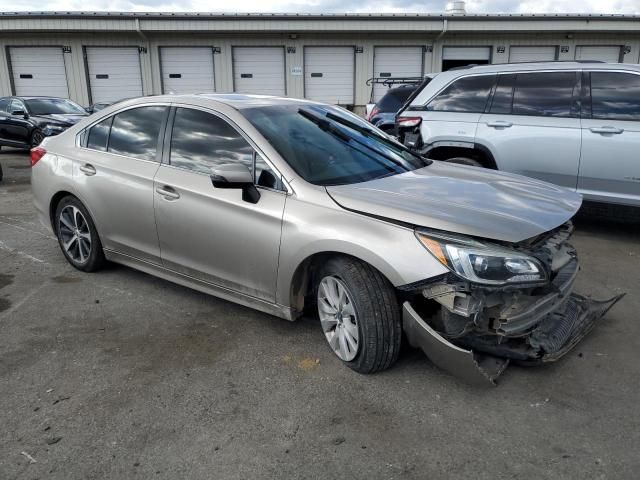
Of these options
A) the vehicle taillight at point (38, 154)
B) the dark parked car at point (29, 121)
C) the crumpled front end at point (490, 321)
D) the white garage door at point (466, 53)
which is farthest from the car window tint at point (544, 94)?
the white garage door at point (466, 53)

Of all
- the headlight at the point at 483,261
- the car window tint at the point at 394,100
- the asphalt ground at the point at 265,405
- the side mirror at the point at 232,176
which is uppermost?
the car window tint at the point at 394,100

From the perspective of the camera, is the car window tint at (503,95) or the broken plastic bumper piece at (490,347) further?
the car window tint at (503,95)

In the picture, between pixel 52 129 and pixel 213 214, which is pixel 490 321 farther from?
pixel 52 129

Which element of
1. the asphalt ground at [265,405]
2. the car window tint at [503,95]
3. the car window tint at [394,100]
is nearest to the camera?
the asphalt ground at [265,405]

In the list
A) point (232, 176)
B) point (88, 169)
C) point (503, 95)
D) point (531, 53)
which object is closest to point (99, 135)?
point (88, 169)

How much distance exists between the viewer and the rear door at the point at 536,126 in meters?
5.69

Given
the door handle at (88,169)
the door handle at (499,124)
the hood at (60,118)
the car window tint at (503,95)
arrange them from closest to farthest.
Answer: the door handle at (88,169), the door handle at (499,124), the car window tint at (503,95), the hood at (60,118)

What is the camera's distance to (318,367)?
328cm

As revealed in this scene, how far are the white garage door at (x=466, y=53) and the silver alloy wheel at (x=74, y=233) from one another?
20686mm

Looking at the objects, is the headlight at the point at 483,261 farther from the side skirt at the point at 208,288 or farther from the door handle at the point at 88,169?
the door handle at the point at 88,169

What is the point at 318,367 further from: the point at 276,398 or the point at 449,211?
the point at 449,211

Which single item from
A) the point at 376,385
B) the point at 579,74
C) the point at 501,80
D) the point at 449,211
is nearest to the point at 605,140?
the point at 579,74

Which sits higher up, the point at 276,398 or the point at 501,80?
the point at 501,80

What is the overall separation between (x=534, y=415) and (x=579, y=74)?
14.3 ft
